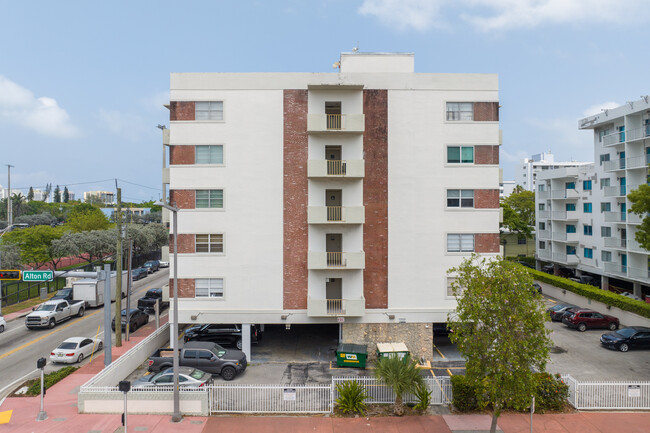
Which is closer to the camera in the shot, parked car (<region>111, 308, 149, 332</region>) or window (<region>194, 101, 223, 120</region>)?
window (<region>194, 101, 223, 120</region>)

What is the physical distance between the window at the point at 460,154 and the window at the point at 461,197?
5.96 ft

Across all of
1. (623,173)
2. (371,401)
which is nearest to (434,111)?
(371,401)

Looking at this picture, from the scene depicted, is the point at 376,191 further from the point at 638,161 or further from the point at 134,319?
the point at 638,161

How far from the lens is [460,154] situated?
86.1 feet

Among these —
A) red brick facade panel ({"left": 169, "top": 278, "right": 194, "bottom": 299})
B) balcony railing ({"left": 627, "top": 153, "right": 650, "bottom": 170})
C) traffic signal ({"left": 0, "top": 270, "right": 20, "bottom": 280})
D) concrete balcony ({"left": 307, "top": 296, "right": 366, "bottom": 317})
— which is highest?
balcony railing ({"left": 627, "top": 153, "right": 650, "bottom": 170})

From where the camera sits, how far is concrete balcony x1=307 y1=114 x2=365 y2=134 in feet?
82.7

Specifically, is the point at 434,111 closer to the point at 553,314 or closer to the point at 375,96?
the point at 375,96

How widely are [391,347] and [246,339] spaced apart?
8.81 m

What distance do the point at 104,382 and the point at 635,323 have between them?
37.3 m

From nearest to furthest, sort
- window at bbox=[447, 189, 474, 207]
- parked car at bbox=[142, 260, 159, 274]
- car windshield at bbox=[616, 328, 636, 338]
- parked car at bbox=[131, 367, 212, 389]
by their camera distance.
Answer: parked car at bbox=[131, 367, 212, 389], window at bbox=[447, 189, 474, 207], car windshield at bbox=[616, 328, 636, 338], parked car at bbox=[142, 260, 159, 274]

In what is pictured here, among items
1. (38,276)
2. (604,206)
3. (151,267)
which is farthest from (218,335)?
(604,206)

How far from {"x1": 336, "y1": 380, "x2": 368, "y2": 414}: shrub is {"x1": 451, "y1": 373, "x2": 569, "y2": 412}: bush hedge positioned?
411cm

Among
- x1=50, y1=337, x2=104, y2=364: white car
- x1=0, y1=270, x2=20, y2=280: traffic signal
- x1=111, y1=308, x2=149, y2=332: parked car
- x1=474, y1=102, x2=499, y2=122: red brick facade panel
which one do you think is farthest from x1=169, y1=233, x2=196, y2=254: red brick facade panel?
x1=474, y1=102, x2=499, y2=122: red brick facade panel

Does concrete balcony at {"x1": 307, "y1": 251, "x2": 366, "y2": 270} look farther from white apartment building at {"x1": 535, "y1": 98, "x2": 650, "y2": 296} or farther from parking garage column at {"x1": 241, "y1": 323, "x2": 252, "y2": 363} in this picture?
white apartment building at {"x1": 535, "y1": 98, "x2": 650, "y2": 296}
